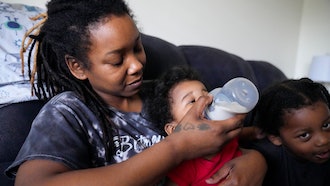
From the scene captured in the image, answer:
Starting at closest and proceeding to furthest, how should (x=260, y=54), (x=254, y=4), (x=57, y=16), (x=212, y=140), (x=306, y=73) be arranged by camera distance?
(x=212, y=140) < (x=57, y=16) < (x=254, y=4) < (x=260, y=54) < (x=306, y=73)

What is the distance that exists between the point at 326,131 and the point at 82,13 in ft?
2.89

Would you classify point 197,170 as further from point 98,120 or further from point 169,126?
point 98,120

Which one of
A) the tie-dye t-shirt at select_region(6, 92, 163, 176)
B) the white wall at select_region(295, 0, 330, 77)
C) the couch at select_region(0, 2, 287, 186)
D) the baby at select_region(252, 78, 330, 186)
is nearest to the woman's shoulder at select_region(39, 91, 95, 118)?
the tie-dye t-shirt at select_region(6, 92, 163, 176)

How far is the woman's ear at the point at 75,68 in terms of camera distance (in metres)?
0.79

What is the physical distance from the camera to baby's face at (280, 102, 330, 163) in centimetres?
94

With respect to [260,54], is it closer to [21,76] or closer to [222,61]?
[222,61]

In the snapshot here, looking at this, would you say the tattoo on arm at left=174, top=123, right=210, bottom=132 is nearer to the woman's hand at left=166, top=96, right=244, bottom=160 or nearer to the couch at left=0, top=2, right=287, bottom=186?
the woman's hand at left=166, top=96, right=244, bottom=160

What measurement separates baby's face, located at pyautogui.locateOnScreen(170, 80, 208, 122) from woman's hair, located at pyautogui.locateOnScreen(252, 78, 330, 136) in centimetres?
33

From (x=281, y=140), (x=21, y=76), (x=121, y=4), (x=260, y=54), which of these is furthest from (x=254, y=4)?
(x=21, y=76)

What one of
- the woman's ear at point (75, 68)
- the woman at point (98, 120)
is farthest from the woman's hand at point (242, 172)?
the woman's ear at point (75, 68)

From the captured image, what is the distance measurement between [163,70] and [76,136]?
2.46 feet

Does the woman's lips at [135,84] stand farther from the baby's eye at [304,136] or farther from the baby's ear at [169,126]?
the baby's eye at [304,136]

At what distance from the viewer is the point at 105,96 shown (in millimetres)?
842

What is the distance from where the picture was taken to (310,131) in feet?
3.12
